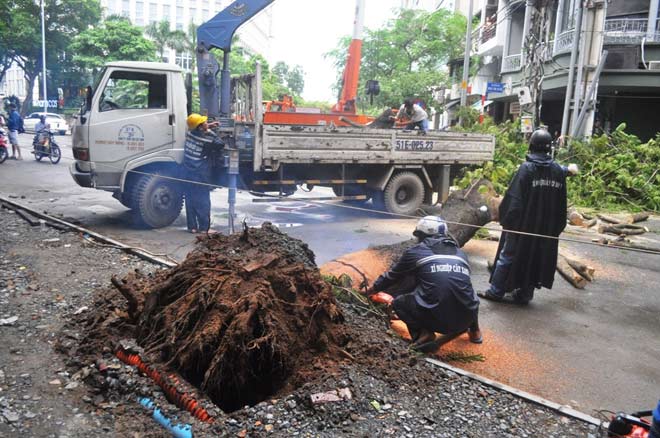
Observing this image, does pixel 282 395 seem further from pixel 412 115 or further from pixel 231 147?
pixel 412 115

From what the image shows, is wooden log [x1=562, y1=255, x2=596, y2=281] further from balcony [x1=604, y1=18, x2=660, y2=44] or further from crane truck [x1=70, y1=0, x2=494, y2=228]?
balcony [x1=604, y1=18, x2=660, y2=44]

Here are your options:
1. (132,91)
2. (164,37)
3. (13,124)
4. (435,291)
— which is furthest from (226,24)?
(164,37)

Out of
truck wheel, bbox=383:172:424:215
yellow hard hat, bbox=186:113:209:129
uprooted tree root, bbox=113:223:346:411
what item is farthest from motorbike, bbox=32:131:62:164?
uprooted tree root, bbox=113:223:346:411

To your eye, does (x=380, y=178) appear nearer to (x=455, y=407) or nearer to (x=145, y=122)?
(x=145, y=122)

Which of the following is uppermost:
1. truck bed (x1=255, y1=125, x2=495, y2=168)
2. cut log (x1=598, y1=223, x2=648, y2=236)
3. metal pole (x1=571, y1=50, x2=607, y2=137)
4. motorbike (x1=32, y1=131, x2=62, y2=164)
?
metal pole (x1=571, y1=50, x2=607, y2=137)

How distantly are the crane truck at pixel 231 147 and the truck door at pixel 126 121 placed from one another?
0.02 m

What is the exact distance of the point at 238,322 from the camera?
11.2 feet

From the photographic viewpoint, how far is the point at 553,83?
19.0 metres

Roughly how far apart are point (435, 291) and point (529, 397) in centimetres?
102

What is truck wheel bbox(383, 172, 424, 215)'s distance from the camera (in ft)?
34.4

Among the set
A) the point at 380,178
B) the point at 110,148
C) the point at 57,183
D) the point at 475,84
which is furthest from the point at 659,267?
the point at 475,84

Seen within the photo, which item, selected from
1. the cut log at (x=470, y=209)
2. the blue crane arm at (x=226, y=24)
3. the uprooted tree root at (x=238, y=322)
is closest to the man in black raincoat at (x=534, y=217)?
the cut log at (x=470, y=209)

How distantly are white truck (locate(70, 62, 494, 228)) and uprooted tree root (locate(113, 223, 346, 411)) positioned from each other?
4.46m

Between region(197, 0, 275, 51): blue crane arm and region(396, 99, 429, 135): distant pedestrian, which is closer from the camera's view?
region(197, 0, 275, 51): blue crane arm
